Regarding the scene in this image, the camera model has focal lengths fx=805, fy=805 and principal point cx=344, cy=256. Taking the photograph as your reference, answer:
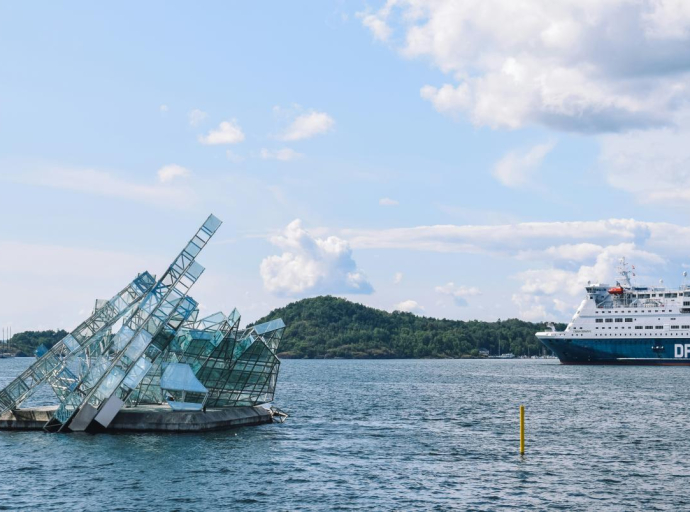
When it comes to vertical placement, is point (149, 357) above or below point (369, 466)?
above

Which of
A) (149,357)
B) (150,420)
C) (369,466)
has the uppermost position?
(149,357)

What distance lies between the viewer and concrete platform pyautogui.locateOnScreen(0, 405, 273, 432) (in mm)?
62688

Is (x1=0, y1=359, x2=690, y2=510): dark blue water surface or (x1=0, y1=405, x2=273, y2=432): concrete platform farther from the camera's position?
(x1=0, y1=405, x2=273, y2=432): concrete platform

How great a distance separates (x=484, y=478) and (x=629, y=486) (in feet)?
27.4

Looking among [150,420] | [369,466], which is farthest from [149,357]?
[369,466]

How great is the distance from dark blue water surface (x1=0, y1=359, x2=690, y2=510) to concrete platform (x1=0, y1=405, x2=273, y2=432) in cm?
135

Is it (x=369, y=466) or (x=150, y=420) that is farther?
(x=150, y=420)

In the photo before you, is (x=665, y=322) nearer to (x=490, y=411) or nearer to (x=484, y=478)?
(x=490, y=411)

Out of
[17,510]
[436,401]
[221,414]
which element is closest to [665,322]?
[436,401]

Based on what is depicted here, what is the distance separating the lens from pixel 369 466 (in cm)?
5294

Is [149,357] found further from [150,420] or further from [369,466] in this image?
[369,466]

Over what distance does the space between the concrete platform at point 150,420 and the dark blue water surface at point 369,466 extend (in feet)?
4.43

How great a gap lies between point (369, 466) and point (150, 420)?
63.9ft

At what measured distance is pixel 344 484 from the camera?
47.4m
